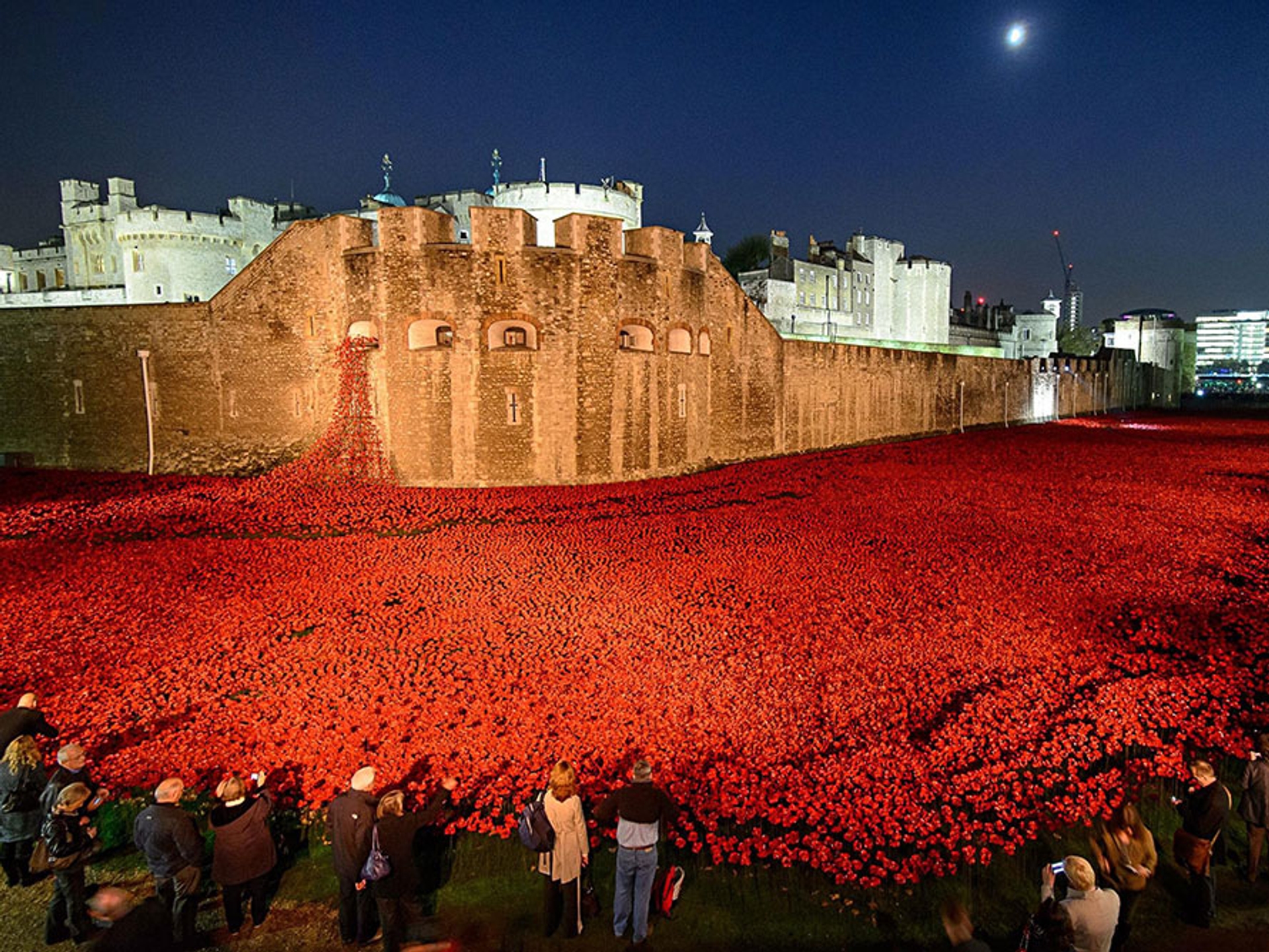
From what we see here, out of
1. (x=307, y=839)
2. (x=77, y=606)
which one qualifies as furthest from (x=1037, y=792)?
(x=77, y=606)

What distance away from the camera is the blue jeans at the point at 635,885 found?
4.75 m

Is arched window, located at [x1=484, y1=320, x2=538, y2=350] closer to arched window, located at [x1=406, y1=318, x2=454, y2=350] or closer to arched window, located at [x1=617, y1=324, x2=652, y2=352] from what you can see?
arched window, located at [x1=406, y1=318, x2=454, y2=350]

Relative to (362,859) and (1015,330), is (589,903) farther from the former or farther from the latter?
(1015,330)

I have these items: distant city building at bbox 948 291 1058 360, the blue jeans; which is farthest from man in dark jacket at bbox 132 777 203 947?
distant city building at bbox 948 291 1058 360

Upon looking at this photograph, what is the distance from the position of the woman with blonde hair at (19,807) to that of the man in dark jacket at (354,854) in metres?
2.54

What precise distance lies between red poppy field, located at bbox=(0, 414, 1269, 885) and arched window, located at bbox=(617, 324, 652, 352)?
6.92m

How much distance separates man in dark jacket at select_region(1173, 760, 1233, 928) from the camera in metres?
4.94

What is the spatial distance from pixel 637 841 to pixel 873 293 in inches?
2664

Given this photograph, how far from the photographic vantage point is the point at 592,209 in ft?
129

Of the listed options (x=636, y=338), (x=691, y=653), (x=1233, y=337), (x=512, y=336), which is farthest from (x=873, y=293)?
(x=1233, y=337)

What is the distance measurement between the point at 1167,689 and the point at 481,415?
1686 cm

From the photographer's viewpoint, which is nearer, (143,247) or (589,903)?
(589,903)

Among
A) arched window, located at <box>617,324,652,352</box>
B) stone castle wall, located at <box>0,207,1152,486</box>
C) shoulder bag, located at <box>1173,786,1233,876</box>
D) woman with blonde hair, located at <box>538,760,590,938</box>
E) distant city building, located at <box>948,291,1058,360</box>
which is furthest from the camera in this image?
distant city building, located at <box>948,291,1058,360</box>

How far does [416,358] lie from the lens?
2002cm
